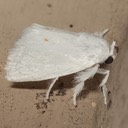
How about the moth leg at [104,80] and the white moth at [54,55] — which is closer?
the white moth at [54,55]

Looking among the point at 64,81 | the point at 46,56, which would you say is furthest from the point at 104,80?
the point at 46,56

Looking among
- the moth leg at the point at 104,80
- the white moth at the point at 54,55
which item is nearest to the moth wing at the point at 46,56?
the white moth at the point at 54,55

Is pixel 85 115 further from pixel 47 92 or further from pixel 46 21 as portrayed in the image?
pixel 46 21

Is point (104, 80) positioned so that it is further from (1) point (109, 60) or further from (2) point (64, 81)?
(2) point (64, 81)

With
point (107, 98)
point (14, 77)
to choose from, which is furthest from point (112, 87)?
point (14, 77)

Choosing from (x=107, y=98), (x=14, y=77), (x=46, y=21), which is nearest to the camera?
(x=14, y=77)

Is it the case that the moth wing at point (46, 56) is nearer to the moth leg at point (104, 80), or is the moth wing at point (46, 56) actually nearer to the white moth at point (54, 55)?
the white moth at point (54, 55)
